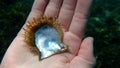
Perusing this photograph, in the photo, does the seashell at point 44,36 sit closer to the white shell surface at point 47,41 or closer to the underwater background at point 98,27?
the white shell surface at point 47,41

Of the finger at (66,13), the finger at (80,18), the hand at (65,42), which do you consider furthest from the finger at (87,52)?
the finger at (66,13)

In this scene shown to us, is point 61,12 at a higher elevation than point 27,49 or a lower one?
higher

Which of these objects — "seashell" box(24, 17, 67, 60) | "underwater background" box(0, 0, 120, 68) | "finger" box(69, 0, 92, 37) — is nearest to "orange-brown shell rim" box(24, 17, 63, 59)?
"seashell" box(24, 17, 67, 60)

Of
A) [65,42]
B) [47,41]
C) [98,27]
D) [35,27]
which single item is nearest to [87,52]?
[65,42]

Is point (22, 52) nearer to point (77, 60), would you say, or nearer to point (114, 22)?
point (77, 60)

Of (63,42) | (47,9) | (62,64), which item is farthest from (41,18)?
(62,64)

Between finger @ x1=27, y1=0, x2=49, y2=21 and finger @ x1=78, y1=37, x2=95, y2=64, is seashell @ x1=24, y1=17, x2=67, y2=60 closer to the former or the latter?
finger @ x1=27, y1=0, x2=49, y2=21
